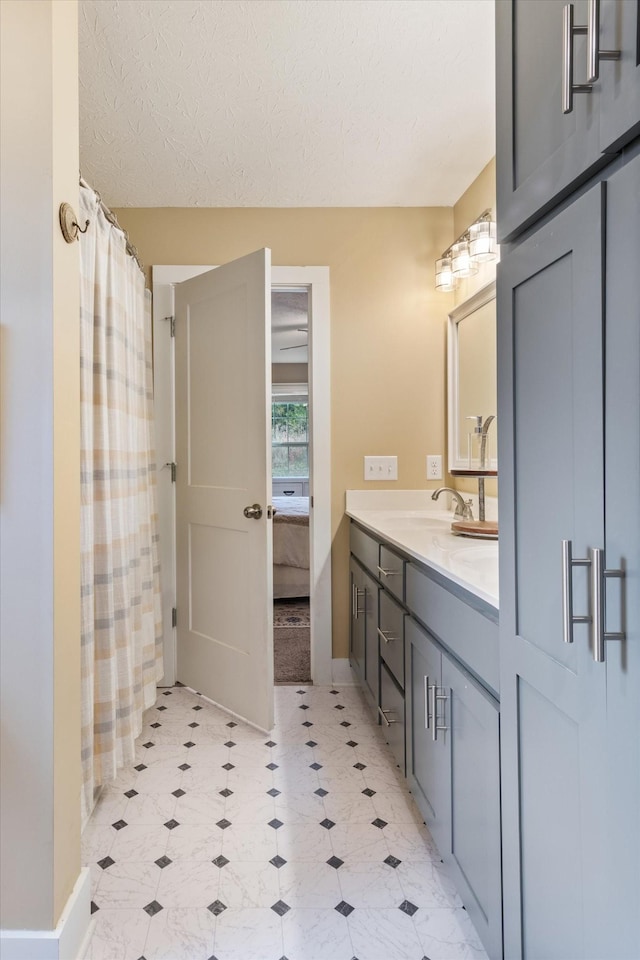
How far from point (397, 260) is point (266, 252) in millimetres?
841

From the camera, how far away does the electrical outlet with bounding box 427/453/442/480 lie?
289 cm

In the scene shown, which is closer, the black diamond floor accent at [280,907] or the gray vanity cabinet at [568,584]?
the gray vanity cabinet at [568,584]

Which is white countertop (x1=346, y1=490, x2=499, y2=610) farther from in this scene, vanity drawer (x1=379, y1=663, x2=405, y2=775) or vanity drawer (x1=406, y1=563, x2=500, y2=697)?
vanity drawer (x1=379, y1=663, x2=405, y2=775)

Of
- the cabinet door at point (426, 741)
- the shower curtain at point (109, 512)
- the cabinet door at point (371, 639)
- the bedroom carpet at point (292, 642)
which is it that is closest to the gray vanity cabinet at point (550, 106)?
the cabinet door at point (426, 741)

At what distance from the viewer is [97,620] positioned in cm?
190

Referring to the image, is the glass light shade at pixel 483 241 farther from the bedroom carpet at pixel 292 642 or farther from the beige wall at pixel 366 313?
the bedroom carpet at pixel 292 642

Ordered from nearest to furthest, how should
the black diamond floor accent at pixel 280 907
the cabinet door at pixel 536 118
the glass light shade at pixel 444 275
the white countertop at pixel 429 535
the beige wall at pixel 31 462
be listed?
the cabinet door at pixel 536 118 → the beige wall at pixel 31 462 → the white countertop at pixel 429 535 → the black diamond floor accent at pixel 280 907 → the glass light shade at pixel 444 275

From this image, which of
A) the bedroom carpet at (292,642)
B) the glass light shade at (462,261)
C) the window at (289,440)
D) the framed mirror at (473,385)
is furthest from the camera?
the window at (289,440)

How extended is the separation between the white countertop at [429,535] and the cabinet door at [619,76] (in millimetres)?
770

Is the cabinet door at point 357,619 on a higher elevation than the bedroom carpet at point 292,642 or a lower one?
higher

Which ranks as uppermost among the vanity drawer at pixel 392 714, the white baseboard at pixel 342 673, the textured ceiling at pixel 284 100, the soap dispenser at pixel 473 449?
the textured ceiling at pixel 284 100

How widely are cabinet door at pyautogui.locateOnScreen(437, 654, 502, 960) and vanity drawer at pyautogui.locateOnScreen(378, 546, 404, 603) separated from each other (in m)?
0.44

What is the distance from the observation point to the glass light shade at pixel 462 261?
8.04ft

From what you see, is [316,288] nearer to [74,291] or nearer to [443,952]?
[74,291]
